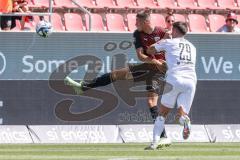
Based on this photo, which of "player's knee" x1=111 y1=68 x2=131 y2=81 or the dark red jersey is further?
"player's knee" x1=111 y1=68 x2=131 y2=81

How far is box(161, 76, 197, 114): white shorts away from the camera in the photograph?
13430 millimetres

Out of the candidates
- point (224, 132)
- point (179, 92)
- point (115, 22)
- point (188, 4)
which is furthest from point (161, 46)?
point (188, 4)

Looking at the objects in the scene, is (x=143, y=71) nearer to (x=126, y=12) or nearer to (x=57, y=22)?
(x=57, y=22)

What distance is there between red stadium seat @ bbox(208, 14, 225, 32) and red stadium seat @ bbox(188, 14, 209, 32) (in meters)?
0.16

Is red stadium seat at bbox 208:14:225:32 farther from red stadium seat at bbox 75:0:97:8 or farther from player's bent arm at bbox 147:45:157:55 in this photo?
player's bent arm at bbox 147:45:157:55

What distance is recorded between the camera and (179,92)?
44.6 feet

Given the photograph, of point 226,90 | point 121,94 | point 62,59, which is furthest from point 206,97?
point 62,59

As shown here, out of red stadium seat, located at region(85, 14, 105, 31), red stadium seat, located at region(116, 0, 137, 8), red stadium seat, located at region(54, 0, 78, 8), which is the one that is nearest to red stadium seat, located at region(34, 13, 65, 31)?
red stadium seat, located at region(85, 14, 105, 31)

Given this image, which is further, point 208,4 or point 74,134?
point 208,4

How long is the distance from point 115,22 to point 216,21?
2.77m

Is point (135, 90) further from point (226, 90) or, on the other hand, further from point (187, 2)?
point (187, 2)

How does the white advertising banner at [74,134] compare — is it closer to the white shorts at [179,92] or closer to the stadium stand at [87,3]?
the white shorts at [179,92]

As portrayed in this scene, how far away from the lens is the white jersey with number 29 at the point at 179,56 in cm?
1341

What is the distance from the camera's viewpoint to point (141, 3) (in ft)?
73.7
